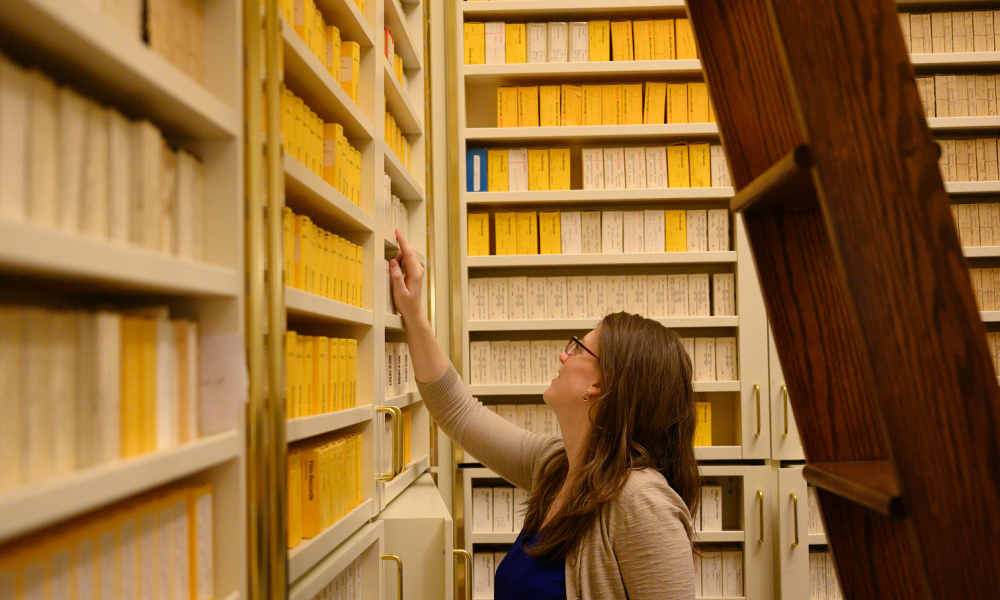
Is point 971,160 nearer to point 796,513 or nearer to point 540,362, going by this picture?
point 796,513

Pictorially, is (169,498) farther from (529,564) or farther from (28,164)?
(529,564)

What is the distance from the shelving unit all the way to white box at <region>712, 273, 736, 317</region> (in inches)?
93.2

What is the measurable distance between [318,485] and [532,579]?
0.58m

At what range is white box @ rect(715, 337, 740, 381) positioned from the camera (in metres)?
2.96

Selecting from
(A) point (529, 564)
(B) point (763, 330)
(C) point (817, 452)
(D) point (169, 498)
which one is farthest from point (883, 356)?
(B) point (763, 330)

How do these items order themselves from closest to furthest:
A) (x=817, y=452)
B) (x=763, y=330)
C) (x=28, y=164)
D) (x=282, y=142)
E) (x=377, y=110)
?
(x=28, y=164) < (x=817, y=452) < (x=282, y=142) < (x=377, y=110) < (x=763, y=330)

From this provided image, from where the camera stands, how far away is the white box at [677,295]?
2.98 meters

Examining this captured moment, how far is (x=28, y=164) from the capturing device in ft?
2.22

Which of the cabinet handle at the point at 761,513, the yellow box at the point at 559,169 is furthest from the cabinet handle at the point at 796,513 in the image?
the yellow box at the point at 559,169

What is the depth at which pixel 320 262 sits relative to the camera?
1443 millimetres

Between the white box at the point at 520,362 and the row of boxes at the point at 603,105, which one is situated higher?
the row of boxes at the point at 603,105

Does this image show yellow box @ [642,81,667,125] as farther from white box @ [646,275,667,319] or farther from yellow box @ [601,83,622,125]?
white box @ [646,275,667,319]

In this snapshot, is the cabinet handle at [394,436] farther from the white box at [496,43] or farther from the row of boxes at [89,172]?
the white box at [496,43]

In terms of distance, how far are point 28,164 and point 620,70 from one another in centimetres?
264
